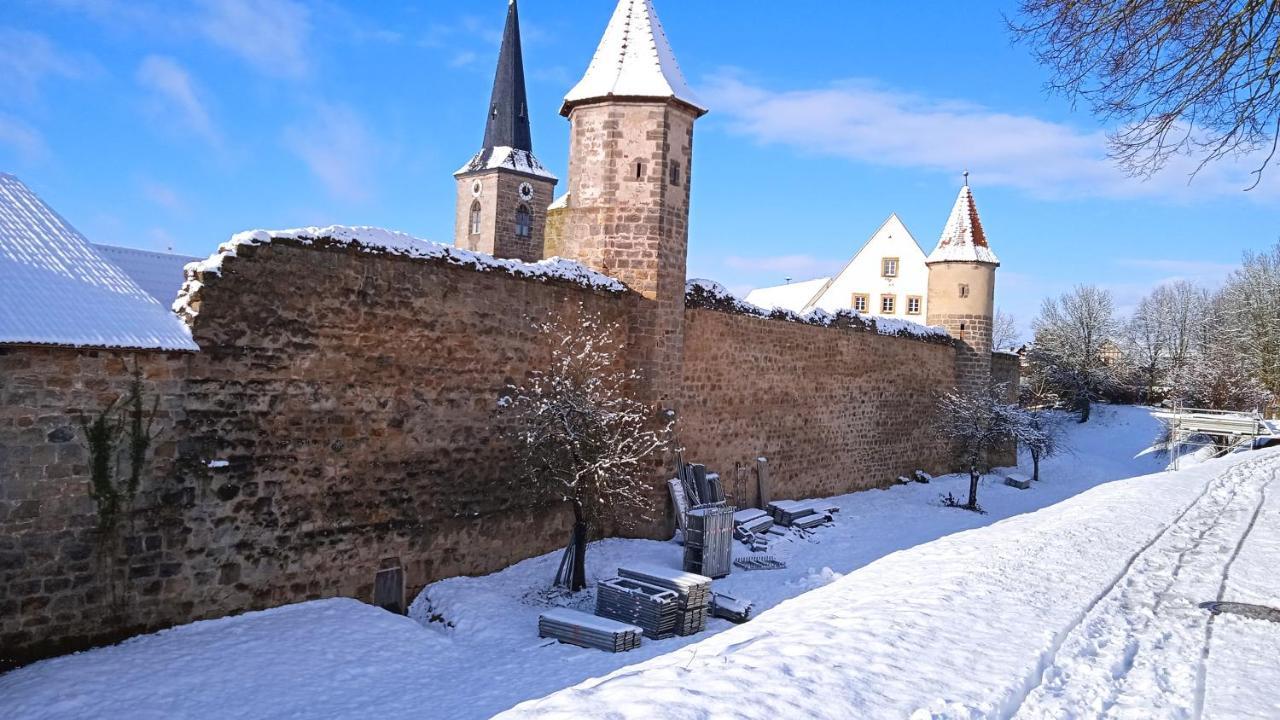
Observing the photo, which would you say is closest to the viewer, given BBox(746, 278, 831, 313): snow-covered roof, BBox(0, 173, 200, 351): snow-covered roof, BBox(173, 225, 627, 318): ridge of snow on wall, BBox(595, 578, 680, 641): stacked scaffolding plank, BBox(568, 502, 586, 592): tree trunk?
BBox(0, 173, 200, 351): snow-covered roof

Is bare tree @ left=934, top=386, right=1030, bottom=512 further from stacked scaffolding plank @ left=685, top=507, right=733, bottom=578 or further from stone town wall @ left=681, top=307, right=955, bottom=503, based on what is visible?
stacked scaffolding plank @ left=685, top=507, right=733, bottom=578

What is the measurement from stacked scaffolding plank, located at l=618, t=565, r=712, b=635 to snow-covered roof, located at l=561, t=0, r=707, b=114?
26.0ft

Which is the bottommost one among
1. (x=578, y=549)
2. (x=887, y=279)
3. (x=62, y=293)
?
(x=578, y=549)

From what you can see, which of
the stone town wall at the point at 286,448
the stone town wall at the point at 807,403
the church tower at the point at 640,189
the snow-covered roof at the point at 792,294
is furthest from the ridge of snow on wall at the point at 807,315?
the snow-covered roof at the point at 792,294

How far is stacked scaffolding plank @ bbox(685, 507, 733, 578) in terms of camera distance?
42.3 feet

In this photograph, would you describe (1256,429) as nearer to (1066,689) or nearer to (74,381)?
(1066,689)

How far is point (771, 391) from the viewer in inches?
695

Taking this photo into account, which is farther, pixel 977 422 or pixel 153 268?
pixel 977 422

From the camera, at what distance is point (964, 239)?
27.2 m

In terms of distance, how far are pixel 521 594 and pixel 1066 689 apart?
23.1 feet

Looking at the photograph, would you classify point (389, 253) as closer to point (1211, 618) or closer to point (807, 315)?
point (1211, 618)

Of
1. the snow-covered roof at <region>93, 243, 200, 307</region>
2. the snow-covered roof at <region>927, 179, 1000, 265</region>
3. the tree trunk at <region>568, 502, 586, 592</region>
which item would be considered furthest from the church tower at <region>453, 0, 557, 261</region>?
the tree trunk at <region>568, 502, 586, 592</region>

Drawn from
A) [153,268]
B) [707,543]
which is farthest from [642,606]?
[153,268]

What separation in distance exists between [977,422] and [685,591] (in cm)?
1620
